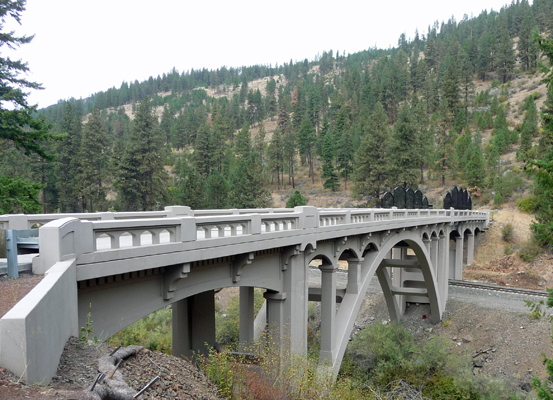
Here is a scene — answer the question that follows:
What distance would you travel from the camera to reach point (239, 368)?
8234 millimetres

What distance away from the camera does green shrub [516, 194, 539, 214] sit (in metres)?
43.7

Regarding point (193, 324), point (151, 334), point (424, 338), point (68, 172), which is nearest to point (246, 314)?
point (193, 324)

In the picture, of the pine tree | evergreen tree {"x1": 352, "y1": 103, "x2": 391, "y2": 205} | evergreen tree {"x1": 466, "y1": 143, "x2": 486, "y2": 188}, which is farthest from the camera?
evergreen tree {"x1": 466, "y1": 143, "x2": 486, "y2": 188}

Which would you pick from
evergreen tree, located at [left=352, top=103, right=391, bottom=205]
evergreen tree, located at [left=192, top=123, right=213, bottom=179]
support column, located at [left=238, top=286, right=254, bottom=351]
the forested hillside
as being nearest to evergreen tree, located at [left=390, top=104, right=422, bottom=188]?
the forested hillside

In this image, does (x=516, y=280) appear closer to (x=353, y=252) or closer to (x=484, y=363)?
(x=484, y=363)

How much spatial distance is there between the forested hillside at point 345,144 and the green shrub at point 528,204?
3.61 meters

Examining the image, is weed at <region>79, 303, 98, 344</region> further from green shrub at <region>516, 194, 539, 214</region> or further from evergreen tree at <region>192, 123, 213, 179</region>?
evergreen tree at <region>192, 123, 213, 179</region>

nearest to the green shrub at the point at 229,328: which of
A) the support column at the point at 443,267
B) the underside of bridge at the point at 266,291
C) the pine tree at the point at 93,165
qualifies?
the underside of bridge at the point at 266,291

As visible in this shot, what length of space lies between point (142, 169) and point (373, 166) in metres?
28.2

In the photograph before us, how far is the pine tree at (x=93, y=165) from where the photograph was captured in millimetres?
48750

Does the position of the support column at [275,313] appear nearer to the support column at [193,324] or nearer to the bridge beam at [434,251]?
the support column at [193,324]

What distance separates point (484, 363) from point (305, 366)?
20009mm

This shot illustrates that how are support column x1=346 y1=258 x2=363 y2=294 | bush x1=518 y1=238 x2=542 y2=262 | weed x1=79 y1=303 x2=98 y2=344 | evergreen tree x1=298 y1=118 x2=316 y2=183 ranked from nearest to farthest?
weed x1=79 y1=303 x2=98 y2=344 < support column x1=346 y1=258 x2=363 y2=294 < bush x1=518 y1=238 x2=542 y2=262 < evergreen tree x1=298 y1=118 x2=316 y2=183

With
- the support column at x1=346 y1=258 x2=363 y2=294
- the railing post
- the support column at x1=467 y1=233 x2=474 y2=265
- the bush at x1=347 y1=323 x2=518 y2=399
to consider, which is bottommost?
the bush at x1=347 y1=323 x2=518 y2=399
